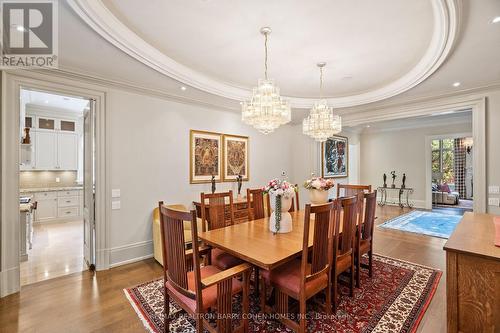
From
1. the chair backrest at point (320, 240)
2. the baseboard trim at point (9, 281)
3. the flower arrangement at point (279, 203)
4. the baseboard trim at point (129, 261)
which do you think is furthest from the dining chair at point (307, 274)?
the baseboard trim at point (9, 281)

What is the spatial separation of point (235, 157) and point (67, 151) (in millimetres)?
5108

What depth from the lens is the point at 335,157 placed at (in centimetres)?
725

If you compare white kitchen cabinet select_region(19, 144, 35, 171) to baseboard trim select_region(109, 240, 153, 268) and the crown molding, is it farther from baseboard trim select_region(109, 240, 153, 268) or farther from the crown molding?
the crown molding

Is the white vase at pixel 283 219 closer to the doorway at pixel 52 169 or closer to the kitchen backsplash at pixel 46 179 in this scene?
the doorway at pixel 52 169

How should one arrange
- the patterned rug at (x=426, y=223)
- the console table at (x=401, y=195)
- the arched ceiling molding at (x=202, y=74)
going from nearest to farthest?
the arched ceiling molding at (x=202, y=74), the patterned rug at (x=426, y=223), the console table at (x=401, y=195)

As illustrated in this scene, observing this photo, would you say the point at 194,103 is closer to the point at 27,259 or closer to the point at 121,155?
the point at 121,155

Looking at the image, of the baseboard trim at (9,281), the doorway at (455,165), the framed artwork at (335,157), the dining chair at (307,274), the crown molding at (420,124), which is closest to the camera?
the dining chair at (307,274)

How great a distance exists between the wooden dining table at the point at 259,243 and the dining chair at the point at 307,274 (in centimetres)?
15

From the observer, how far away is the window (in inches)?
389

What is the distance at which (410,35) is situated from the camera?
253cm

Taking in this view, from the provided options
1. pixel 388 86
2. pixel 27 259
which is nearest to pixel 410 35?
pixel 388 86

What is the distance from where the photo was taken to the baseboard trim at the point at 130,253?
3.39 metres

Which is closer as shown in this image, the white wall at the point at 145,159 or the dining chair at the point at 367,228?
the dining chair at the point at 367,228

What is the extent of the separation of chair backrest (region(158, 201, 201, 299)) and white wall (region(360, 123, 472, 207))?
28.9 feet
